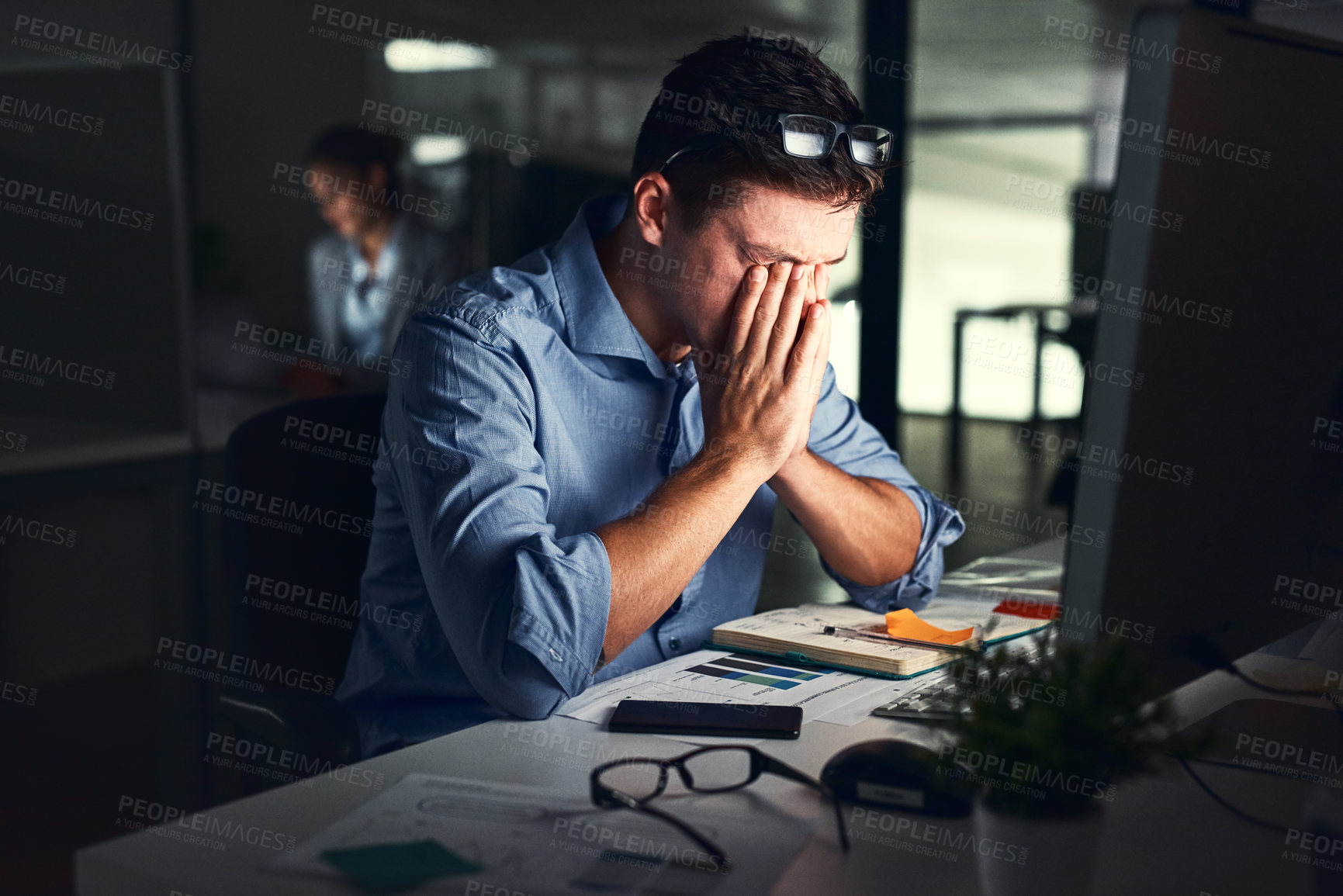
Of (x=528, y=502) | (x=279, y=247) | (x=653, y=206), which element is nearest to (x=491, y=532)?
(x=528, y=502)

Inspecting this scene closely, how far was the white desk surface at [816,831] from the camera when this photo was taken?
2.23 ft

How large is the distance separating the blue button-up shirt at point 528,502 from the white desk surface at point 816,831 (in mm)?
114

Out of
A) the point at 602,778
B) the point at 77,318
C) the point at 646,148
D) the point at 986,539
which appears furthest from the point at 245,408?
the point at 602,778

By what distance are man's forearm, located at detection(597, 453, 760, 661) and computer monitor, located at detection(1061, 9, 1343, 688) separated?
0.45m

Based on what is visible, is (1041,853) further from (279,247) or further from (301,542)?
(279,247)

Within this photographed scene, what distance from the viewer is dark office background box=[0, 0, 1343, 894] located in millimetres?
2820

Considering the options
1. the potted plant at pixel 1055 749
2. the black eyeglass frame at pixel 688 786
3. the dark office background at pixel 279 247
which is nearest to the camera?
the potted plant at pixel 1055 749

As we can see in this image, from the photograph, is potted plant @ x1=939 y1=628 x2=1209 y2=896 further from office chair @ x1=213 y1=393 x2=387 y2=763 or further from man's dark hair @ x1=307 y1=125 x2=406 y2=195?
man's dark hair @ x1=307 y1=125 x2=406 y2=195

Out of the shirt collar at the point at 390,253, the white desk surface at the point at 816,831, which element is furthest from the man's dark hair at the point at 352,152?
the white desk surface at the point at 816,831

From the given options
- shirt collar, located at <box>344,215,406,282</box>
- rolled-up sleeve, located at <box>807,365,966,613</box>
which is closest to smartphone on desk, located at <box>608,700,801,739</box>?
rolled-up sleeve, located at <box>807,365,966,613</box>

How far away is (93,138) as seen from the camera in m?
4.85

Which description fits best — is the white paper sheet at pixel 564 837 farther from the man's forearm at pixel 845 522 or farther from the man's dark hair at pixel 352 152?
the man's dark hair at pixel 352 152

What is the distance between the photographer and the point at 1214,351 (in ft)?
2.47

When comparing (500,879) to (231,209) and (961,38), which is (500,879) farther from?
(961,38)
